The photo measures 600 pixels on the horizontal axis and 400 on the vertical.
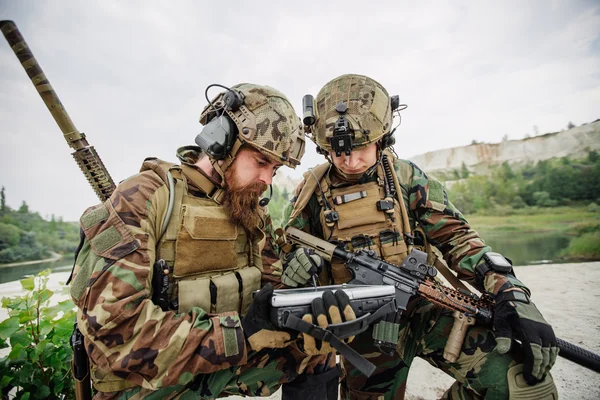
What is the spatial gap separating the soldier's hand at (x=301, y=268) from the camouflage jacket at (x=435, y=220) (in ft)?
1.78

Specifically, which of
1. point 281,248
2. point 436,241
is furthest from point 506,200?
point 281,248

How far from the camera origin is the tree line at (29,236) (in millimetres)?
7430

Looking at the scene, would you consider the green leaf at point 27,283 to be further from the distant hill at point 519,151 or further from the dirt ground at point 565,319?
the distant hill at point 519,151

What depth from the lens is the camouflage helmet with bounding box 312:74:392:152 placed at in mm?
2572

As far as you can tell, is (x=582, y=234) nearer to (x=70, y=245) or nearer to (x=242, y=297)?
(x=242, y=297)

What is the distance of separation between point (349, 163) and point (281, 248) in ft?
3.40

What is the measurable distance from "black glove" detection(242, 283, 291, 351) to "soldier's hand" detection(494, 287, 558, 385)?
1.60 meters

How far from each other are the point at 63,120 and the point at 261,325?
210cm

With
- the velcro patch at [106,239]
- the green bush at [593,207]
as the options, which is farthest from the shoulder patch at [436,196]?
the green bush at [593,207]

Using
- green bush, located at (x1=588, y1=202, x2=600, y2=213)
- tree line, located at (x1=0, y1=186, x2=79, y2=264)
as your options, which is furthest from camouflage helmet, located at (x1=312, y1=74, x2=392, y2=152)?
green bush, located at (x1=588, y1=202, x2=600, y2=213)

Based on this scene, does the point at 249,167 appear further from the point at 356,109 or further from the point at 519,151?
the point at 519,151

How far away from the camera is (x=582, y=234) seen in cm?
1138

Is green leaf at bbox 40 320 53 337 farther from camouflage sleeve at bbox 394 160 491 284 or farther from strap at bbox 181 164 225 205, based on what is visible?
camouflage sleeve at bbox 394 160 491 284

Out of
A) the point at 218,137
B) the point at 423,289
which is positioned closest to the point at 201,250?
the point at 218,137
